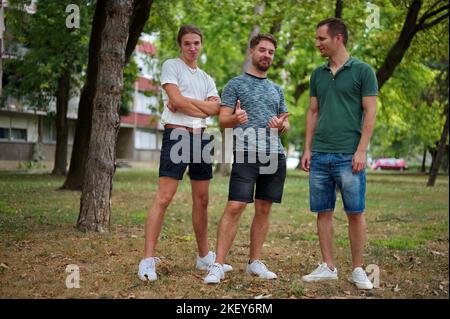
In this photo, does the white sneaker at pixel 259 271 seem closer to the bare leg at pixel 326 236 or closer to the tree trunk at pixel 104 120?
the bare leg at pixel 326 236

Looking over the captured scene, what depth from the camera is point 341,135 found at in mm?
5137

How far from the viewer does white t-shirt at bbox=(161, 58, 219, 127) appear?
16.7 feet

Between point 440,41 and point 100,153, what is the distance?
14.0m

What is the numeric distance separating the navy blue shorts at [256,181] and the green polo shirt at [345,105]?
1.59 feet

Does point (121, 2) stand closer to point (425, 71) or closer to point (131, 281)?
point (131, 281)

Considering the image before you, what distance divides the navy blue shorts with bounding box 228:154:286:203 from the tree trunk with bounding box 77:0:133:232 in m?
3.03

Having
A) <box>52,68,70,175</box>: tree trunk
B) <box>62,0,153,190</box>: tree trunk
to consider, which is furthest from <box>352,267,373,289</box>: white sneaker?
<box>52,68,70,175</box>: tree trunk

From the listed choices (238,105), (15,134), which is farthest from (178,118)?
(15,134)

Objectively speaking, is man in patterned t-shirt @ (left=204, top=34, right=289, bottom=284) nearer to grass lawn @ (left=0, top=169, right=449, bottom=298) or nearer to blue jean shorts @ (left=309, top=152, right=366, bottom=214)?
blue jean shorts @ (left=309, top=152, right=366, bottom=214)

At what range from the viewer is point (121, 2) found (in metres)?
7.59

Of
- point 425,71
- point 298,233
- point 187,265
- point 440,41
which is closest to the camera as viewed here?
point 187,265

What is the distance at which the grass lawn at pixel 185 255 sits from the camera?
187 inches

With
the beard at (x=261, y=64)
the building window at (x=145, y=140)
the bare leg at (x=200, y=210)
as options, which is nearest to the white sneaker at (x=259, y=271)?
the bare leg at (x=200, y=210)

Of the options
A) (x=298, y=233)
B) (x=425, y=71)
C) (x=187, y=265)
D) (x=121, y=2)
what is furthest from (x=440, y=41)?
(x=187, y=265)
